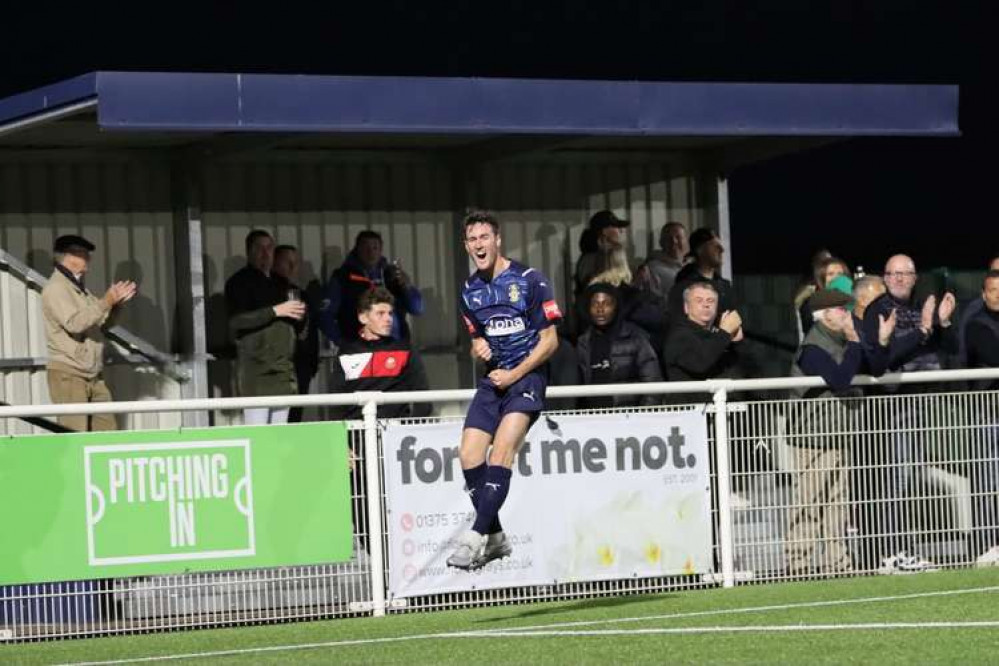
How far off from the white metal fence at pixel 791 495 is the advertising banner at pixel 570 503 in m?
0.09

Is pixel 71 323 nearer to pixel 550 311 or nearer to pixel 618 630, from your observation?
pixel 550 311

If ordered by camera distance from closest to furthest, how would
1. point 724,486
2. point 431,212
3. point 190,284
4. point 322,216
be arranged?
point 724,486
point 190,284
point 322,216
point 431,212

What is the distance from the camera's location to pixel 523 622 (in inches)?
463

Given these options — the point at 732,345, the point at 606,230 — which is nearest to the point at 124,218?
the point at 606,230

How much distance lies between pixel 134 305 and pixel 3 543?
499cm

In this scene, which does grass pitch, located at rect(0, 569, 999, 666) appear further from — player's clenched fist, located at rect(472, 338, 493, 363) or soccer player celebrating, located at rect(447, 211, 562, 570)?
player's clenched fist, located at rect(472, 338, 493, 363)

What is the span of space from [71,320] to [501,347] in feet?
13.1

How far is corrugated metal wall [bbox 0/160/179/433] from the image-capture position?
53.7 feet

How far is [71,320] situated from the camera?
48.6ft

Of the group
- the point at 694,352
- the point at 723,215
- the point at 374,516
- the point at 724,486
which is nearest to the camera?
the point at 374,516

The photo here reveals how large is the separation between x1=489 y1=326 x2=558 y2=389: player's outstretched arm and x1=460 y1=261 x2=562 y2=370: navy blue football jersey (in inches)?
3.3

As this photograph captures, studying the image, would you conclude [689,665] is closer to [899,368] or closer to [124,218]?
[899,368]

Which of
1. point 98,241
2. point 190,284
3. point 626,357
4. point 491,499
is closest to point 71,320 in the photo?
point 190,284

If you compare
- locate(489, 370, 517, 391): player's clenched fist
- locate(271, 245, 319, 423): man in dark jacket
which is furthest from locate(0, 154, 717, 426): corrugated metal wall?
locate(489, 370, 517, 391): player's clenched fist
